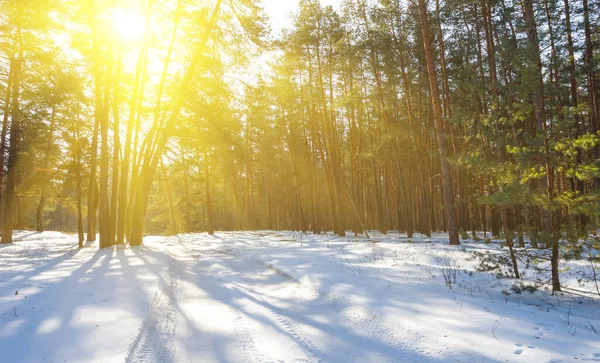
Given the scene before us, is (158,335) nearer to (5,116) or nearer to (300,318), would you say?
(300,318)

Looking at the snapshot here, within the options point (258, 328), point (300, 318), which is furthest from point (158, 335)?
point (300, 318)

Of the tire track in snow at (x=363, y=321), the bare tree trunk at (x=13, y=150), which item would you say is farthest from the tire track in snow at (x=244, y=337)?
the bare tree trunk at (x=13, y=150)

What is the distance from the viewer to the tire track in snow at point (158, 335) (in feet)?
12.3

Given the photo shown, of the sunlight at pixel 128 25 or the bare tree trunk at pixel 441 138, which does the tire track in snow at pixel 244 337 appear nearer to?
the bare tree trunk at pixel 441 138

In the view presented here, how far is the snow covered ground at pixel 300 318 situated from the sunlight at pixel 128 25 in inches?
458

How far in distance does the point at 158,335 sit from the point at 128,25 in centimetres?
1567

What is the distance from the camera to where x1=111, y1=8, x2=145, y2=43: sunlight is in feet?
51.4

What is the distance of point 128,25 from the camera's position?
15.9 meters

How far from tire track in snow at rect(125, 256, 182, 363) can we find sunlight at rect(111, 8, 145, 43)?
45.0 ft

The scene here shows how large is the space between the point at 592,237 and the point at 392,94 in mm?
14967

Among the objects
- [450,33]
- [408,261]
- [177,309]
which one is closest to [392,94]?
[450,33]

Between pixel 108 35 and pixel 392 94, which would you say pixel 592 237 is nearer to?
pixel 392 94

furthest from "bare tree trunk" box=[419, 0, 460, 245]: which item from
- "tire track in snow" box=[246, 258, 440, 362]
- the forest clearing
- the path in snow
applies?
"tire track in snow" box=[246, 258, 440, 362]

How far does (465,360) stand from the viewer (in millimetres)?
3379
